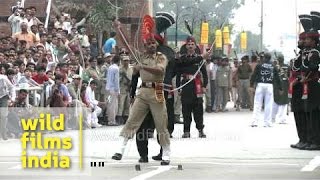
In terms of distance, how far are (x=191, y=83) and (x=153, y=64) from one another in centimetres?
427

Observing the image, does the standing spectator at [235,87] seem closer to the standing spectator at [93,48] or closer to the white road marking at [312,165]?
the standing spectator at [93,48]

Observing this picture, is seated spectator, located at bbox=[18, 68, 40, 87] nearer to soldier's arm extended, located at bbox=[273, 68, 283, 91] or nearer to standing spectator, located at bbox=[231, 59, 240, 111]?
soldier's arm extended, located at bbox=[273, 68, 283, 91]

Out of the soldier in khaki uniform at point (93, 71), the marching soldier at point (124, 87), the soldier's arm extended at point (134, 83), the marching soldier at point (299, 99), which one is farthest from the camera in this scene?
the marching soldier at point (124, 87)

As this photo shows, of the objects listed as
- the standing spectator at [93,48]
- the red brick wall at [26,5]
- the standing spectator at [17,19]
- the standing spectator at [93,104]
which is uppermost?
the red brick wall at [26,5]

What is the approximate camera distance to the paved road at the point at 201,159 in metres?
10.2

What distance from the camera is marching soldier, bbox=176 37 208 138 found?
47.3 feet

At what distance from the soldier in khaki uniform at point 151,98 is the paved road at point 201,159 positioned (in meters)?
0.47

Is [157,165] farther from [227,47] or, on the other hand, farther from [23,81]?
[227,47]

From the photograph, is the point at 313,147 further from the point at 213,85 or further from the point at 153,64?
the point at 213,85

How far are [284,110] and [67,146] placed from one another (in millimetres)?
8953

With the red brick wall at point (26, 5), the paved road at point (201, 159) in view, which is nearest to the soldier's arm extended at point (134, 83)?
the paved road at point (201, 159)

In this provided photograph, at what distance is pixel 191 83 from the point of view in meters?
15.0

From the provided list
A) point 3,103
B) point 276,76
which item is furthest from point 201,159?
point 276,76

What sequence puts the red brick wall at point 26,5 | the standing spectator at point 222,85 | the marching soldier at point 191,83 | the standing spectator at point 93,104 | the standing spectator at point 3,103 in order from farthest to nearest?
the red brick wall at point 26,5
the standing spectator at point 222,85
the standing spectator at point 93,104
the standing spectator at point 3,103
the marching soldier at point 191,83
